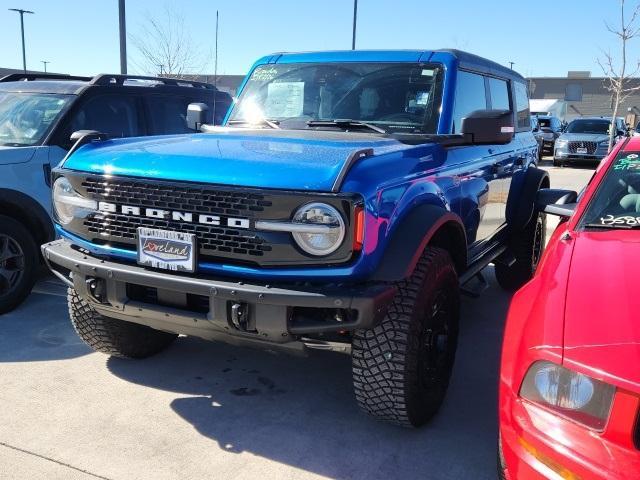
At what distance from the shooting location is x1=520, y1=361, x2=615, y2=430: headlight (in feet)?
5.95

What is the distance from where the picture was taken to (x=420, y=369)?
2.91m

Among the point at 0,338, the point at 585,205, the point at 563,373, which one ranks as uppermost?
the point at 585,205

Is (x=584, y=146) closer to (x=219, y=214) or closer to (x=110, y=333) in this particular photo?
(x=110, y=333)

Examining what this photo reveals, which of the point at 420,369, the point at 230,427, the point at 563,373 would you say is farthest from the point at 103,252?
the point at 563,373

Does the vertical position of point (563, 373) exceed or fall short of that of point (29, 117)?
it falls short

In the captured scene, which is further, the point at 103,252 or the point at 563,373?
Result: the point at 103,252

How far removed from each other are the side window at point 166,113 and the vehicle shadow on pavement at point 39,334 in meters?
1.92

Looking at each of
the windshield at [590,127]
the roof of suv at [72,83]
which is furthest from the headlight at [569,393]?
the windshield at [590,127]

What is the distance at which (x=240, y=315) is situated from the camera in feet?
8.37

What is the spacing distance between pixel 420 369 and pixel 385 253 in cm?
67

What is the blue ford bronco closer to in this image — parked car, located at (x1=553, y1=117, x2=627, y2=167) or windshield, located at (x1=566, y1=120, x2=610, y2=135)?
parked car, located at (x1=553, y1=117, x2=627, y2=167)

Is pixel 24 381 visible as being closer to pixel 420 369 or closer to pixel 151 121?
pixel 420 369

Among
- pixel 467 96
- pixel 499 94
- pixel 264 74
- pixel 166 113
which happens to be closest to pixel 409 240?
pixel 467 96

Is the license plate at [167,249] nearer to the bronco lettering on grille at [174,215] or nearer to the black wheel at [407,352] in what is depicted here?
the bronco lettering on grille at [174,215]
